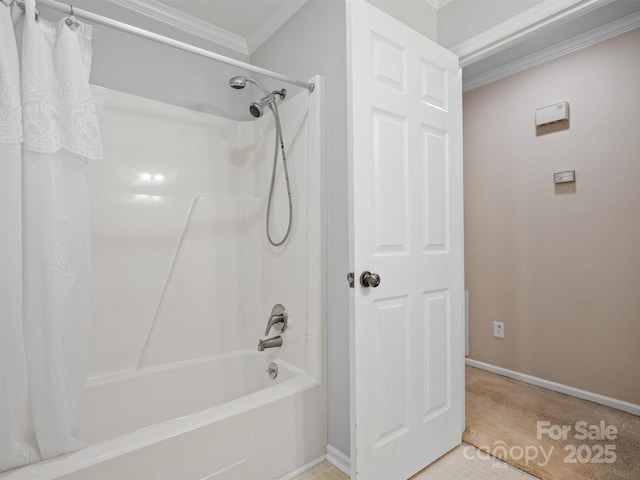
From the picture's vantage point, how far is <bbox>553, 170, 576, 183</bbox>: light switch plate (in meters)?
2.41

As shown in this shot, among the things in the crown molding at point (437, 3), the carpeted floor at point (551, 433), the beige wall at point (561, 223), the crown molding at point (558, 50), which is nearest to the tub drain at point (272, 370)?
the carpeted floor at point (551, 433)

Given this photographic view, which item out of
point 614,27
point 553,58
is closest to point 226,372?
point 553,58

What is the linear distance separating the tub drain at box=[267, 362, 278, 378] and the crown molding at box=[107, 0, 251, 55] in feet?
7.07

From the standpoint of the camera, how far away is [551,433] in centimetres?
195

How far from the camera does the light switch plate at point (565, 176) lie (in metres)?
Answer: 2.41

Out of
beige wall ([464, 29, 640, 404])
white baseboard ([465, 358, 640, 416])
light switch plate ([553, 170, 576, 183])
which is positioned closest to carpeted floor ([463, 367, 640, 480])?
white baseboard ([465, 358, 640, 416])

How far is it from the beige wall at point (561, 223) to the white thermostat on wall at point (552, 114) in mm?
56

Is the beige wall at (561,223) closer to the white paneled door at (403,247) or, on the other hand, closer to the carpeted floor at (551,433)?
the carpeted floor at (551,433)

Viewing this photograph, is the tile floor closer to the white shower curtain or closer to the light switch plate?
the white shower curtain

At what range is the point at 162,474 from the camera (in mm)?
1240

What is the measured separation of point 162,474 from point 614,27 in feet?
11.2

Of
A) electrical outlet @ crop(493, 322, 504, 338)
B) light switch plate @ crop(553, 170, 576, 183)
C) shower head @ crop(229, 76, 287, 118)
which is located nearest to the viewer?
shower head @ crop(229, 76, 287, 118)

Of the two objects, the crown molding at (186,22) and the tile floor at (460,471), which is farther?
the crown molding at (186,22)

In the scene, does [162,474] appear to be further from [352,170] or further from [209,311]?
[352,170]
